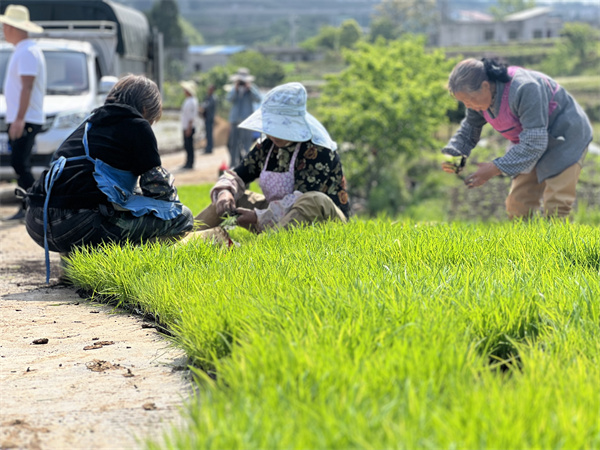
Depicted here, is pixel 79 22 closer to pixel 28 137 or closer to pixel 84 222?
pixel 28 137

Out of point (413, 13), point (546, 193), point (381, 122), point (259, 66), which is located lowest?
point (259, 66)

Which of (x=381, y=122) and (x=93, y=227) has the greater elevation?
(x=93, y=227)

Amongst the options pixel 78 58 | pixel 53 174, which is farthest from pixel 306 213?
pixel 78 58

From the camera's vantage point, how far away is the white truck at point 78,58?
10812 millimetres

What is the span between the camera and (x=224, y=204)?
540cm

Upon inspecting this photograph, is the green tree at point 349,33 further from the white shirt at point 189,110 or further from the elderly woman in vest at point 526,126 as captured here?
the elderly woman in vest at point 526,126

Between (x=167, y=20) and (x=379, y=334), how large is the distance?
94.2 m

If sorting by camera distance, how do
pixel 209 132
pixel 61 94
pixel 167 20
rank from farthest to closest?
pixel 167 20 → pixel 209 132 → pixel 61 94

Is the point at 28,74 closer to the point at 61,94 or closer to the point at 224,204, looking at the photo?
the point at 224,204

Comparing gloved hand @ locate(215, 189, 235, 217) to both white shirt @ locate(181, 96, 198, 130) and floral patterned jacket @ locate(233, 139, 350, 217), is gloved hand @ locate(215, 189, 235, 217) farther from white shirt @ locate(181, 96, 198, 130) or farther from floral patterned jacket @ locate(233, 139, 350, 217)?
white shirt @ locate(181, 96, 198, 130)

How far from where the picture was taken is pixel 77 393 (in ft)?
9.37

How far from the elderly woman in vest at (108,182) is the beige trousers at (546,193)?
272cm

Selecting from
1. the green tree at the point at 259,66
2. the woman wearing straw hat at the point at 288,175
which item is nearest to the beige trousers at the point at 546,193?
the woman wearing straw hat at the point at 288,175

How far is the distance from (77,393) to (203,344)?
1.58ft
